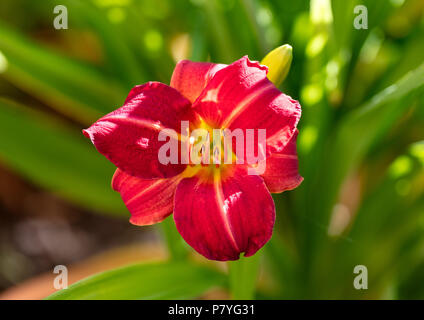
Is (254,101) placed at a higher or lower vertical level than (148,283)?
higher

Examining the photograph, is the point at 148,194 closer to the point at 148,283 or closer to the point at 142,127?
the point at 142,127

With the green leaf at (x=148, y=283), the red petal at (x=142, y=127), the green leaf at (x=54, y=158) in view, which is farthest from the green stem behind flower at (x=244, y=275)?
the green leaf at (x=54, y=158)

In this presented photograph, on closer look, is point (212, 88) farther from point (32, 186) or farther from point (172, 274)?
point (32, 186)

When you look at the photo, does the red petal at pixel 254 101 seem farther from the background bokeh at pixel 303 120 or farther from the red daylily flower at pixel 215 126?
the background bokeh at pixel 303 120

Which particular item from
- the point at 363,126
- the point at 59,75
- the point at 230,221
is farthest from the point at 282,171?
the point at 59,75

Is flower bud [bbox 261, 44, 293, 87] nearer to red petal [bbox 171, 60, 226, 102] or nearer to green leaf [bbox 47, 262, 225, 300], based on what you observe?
red petal [bbox 171, 60, 226, 102]

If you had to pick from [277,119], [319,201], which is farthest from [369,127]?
[277,119]

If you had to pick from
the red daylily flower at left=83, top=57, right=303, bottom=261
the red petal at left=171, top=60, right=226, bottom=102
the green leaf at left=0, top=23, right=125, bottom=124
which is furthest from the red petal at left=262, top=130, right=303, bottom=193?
the green leaf at left=0, top=23, right=125, bottom=124
